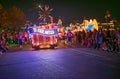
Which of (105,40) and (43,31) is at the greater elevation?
(43,31)

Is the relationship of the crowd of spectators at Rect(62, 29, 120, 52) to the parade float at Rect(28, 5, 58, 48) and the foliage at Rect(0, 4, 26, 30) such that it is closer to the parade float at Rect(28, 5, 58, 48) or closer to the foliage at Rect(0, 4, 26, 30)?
the parade float at Rect(28, 5, 58, 48)

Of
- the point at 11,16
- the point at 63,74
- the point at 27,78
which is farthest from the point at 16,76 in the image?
the point at 11,16

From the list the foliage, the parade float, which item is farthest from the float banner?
the foliage

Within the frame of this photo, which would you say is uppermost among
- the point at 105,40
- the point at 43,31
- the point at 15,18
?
the point at 15,18

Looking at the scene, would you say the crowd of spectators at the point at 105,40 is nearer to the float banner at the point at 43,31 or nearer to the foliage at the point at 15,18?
the float banner at the point at 43,31

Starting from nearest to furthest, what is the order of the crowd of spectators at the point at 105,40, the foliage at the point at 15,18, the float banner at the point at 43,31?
the crowd of spectators at the point at 105,40 → the float banner at the point at 43,31 → the foliage at the point at 15,18

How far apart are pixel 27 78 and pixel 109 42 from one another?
11393 millimetres

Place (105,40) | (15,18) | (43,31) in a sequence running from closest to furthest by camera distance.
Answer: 1. (105,40)
2. (43,31)
3. (15,18)

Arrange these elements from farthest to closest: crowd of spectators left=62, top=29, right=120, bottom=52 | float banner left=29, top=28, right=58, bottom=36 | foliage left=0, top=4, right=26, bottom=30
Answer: foliage left=0, top=4, right=26, bottom=30 → float banner left=29, top=28, right=58, bottom=36 → crowd of spectators left=62, top=29, right=120, bottom=52

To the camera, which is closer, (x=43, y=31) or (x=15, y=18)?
(x=43, y=31)

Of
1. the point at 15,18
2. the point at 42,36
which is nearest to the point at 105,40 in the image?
the point at 42,36

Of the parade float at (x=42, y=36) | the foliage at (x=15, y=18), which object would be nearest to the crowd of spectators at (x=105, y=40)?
the parade float at (x=42, y=36)

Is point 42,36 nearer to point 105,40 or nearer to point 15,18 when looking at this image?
point 105,40

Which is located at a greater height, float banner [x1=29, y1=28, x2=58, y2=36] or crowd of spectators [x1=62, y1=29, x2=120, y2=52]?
float banner [x1=29, y1=28, x2=58, y2=36]
